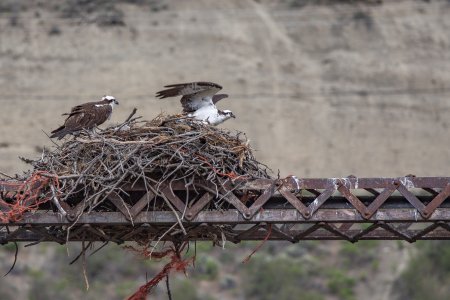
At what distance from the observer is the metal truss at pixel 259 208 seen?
12.9 m

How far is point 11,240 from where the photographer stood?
14008mm

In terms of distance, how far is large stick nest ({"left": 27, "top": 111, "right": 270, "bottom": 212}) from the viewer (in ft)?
42.7

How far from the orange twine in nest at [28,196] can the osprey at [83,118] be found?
61.8 inches

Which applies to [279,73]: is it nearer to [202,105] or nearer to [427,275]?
[427,275]

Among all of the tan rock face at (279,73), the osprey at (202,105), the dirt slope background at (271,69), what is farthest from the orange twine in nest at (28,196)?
the tan rock face at (279,73)

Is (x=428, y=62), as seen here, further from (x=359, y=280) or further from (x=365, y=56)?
(x=359, y=280)

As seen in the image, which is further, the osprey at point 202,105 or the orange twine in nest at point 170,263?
the osprey at point 202,105

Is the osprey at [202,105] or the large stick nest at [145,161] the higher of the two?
the large stick nest at [145,161]

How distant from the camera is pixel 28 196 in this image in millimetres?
13242

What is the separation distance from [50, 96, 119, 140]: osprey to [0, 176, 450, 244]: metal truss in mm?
1312

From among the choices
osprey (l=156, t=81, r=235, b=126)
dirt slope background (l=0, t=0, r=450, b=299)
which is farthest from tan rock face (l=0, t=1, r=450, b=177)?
osprey (l=156, t=81, r=235, b=126)

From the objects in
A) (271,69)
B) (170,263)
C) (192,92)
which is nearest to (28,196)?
(170,263)

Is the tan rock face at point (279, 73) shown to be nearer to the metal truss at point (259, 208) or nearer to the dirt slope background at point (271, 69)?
the dirt slope background at point (271, 69)

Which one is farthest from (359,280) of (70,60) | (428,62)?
(70,60)
